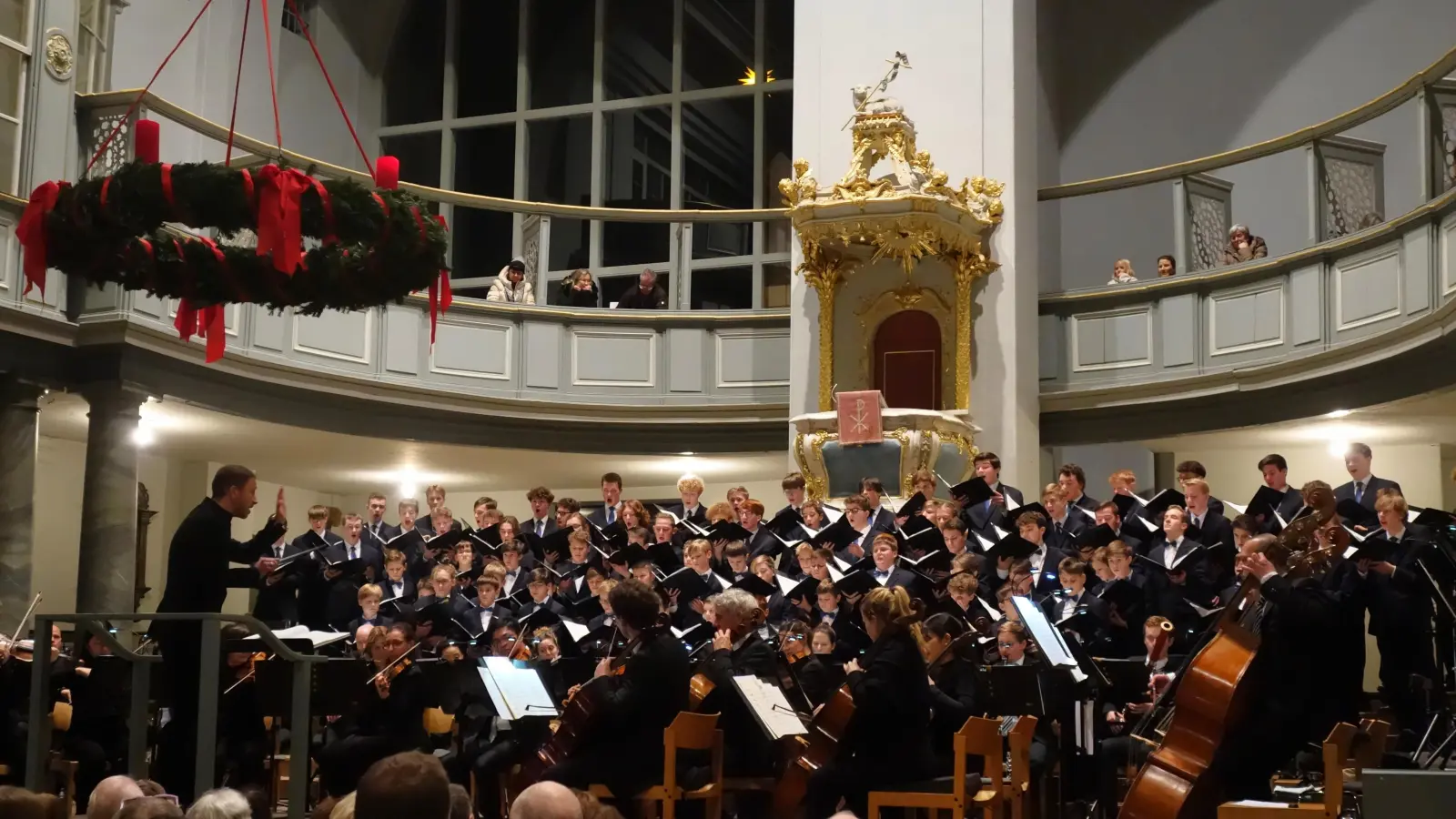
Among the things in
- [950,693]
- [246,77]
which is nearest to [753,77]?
[246,77]

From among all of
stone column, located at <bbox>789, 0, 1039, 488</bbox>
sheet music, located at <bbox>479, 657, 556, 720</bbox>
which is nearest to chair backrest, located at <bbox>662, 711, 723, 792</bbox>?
sheet music, located at <bbox>479, 657, 556, 720</bbox>

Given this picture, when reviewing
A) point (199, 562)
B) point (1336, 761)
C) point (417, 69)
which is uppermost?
point (417, 69)

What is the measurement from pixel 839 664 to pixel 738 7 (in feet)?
35.0

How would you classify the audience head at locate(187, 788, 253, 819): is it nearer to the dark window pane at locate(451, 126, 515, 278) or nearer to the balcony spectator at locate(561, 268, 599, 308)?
the balcony spectator at locate(561, 268, 599, 308)

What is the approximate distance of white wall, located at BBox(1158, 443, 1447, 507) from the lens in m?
12.0

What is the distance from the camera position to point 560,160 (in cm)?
1623

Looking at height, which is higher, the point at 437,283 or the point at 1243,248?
the point at 1243,248

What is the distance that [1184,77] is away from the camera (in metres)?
14.5

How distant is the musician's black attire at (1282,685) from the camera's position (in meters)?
4.81

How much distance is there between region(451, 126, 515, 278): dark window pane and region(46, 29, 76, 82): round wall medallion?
16.7ft

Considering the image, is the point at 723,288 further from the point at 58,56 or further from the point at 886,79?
the point at 58,56

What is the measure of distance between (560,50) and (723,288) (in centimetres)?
334

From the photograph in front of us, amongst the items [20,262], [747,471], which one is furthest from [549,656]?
[747,471]

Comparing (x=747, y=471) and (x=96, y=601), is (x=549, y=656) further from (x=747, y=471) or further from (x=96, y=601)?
(x=747, y=471)
